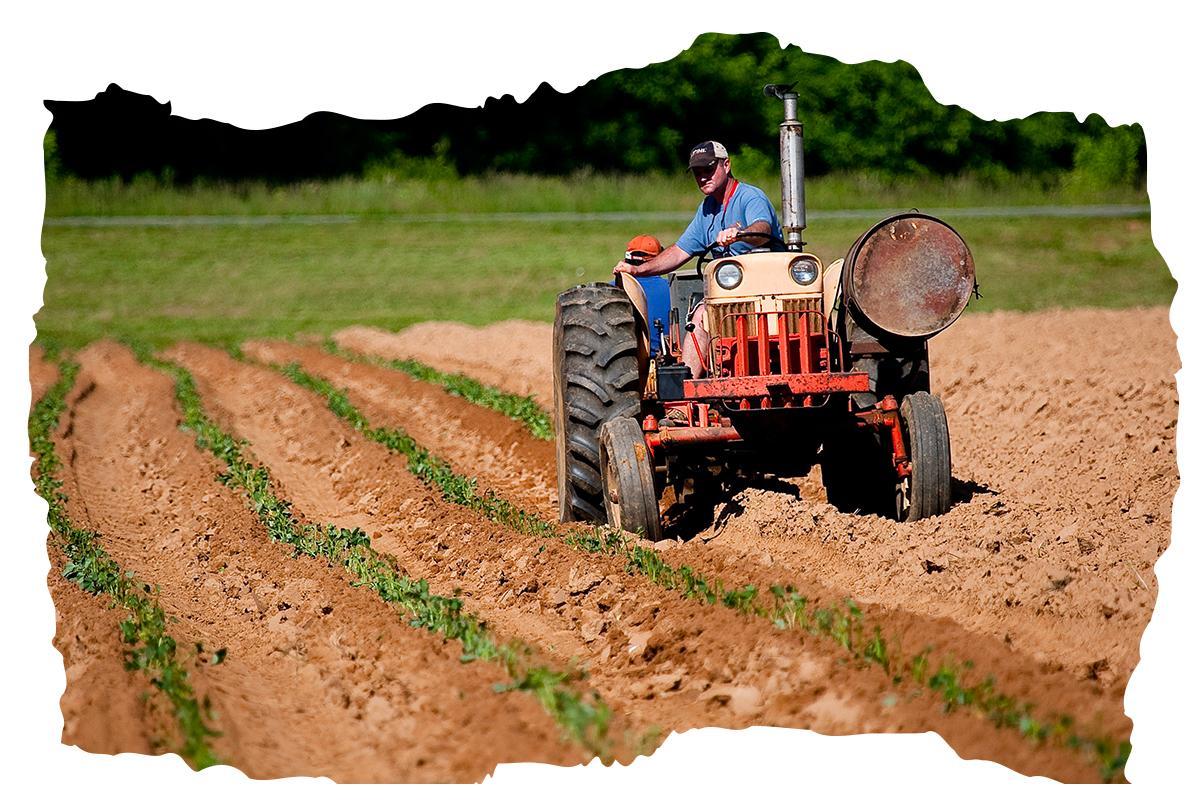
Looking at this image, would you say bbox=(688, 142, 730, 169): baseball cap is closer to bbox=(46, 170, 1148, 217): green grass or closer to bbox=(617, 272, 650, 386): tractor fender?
bbox=(46, 170, 1148, 217): green grass

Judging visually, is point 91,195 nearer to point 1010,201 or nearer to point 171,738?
point 171,738

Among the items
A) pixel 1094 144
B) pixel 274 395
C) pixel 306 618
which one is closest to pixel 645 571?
pixel 306 618

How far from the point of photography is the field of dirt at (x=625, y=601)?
5652mm

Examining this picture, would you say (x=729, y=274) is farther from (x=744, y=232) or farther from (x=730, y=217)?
(x=730, y=217)

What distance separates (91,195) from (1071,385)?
26.2 ft

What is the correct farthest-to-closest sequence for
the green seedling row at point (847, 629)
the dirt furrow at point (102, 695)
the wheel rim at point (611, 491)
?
the wheel rim at point (611, 491) → the dirt furrow at point (102, 695) → the green seedling row at point (847, 629)

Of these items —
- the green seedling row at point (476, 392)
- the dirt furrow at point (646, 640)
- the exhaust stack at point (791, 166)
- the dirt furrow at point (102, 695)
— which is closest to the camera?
the dirt furrow at point (646, 640)

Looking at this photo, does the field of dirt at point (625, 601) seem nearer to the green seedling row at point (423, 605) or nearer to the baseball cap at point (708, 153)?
the green seedling row at point (423, 605)

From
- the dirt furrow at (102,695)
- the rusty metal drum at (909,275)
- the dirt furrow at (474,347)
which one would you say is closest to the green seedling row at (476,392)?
the dirt furrow at (474,347)

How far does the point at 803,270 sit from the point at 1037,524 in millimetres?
1747

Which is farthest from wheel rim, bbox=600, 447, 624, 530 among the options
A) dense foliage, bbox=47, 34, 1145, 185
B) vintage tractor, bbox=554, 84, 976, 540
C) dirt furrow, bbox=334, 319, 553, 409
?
dirt furrow, bbox=334, 319, 553, 409

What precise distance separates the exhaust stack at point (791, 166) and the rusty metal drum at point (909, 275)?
680 mm

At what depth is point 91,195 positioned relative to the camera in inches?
313

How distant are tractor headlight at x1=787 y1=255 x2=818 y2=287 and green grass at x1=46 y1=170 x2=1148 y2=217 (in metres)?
1.08
